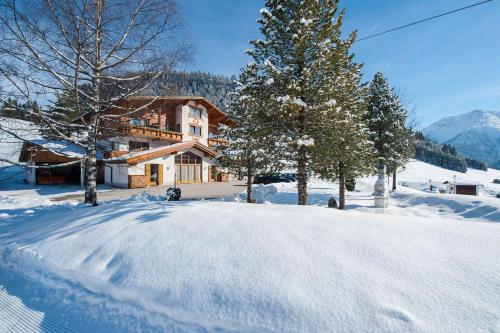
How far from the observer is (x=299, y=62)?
9844 millimetres

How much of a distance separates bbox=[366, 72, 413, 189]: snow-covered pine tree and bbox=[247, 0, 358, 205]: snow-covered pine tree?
15.8 meters

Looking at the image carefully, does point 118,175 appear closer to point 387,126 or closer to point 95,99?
point 95,99

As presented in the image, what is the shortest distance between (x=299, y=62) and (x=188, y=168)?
71.6 feet

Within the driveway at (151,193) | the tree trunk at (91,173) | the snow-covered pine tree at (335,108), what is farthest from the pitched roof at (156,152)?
the snow-covered pine tree at (335,108)

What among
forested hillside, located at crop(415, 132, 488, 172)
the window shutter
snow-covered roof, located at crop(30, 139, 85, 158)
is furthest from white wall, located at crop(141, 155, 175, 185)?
forested hillside, located at crop(415, 132, 488, 172)

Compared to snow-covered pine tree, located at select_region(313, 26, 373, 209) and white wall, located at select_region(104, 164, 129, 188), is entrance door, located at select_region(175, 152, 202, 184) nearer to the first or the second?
white wall, located at select_region(104, 164, 129, 188)

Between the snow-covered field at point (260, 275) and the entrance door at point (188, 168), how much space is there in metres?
23.4

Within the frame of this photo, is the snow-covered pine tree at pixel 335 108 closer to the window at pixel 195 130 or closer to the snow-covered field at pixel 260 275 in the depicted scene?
the snow-covered field at pixel 260 275

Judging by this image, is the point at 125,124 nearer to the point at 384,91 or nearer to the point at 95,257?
the point at 95,257

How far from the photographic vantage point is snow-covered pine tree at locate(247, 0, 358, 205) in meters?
9.25

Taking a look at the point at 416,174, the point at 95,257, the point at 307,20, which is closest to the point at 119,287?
the point at 95,257

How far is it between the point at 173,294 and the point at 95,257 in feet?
5.98

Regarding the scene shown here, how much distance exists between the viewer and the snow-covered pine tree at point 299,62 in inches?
364

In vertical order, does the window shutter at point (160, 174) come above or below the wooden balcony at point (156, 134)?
below
